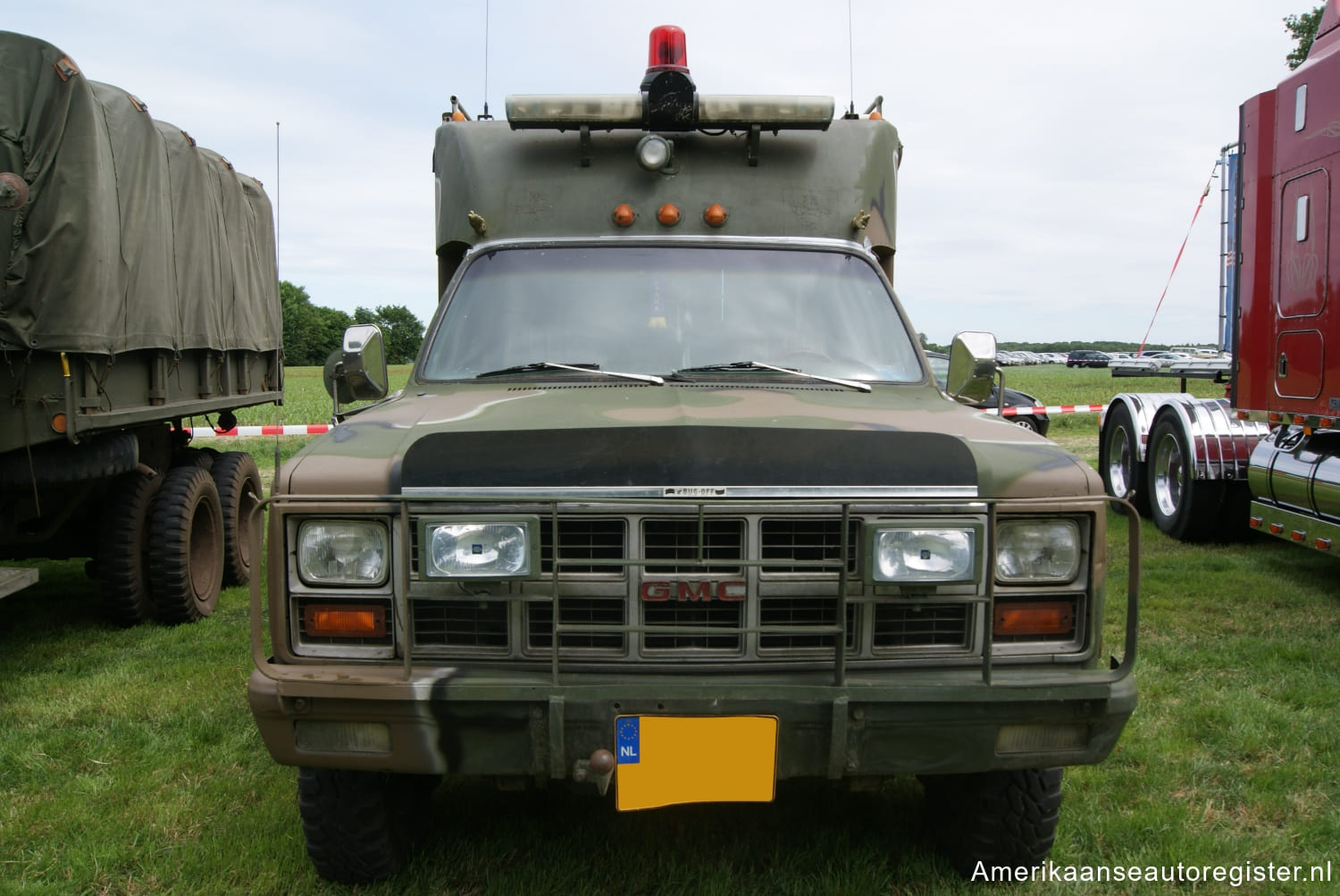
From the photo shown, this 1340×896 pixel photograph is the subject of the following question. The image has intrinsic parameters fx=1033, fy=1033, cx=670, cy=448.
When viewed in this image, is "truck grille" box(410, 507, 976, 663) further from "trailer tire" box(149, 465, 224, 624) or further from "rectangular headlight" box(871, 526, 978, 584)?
"trailer tire" box(149, 465, 224, 624)

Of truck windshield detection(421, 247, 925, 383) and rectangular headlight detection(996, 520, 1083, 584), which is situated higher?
truck windshield detection(421, 247, 925, 383)

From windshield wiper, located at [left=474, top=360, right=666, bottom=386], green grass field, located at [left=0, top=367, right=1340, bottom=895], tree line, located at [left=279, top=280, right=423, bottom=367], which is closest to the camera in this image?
green grass field, located at [left=0, top=367, right=1340, bottom=895]

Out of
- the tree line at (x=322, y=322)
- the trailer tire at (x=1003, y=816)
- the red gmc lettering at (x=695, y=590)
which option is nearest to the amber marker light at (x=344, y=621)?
the red gmc lettering at (x=695, y=590)

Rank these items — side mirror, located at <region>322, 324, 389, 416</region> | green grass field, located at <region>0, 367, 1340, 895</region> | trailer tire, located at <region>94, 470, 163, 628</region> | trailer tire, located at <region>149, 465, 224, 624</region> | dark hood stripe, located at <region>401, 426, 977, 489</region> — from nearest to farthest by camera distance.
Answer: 1. dark hood stripe, located at <region>401, 426, 977, 489</region>
2. green grass field, located at <region>0, 367, 1340, 895</region>
3. side mirror, located at <region>322, 324, 389, 416</region>
4. trailer tire, located at <region>94, 470, 163, 628</region>
5. trailer tire, located at <region>149, 465, 224, 624</region>

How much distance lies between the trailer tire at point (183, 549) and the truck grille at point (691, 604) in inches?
165

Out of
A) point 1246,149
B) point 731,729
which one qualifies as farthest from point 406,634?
point 1246,149

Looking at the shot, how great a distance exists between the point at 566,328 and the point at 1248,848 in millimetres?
3111

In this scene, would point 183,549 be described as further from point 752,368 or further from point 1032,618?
point 1032,618

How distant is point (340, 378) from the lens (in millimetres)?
4383

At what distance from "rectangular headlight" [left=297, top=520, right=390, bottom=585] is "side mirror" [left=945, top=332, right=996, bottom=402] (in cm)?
256

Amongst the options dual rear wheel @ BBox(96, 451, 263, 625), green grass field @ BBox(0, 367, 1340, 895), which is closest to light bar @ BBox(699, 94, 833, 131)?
green grass field @ BBox(0, 367, 1340, 895)

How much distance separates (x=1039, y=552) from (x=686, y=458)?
1059mm

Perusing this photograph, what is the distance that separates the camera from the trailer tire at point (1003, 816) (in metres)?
3.26

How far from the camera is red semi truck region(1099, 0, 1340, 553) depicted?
22.3ft
